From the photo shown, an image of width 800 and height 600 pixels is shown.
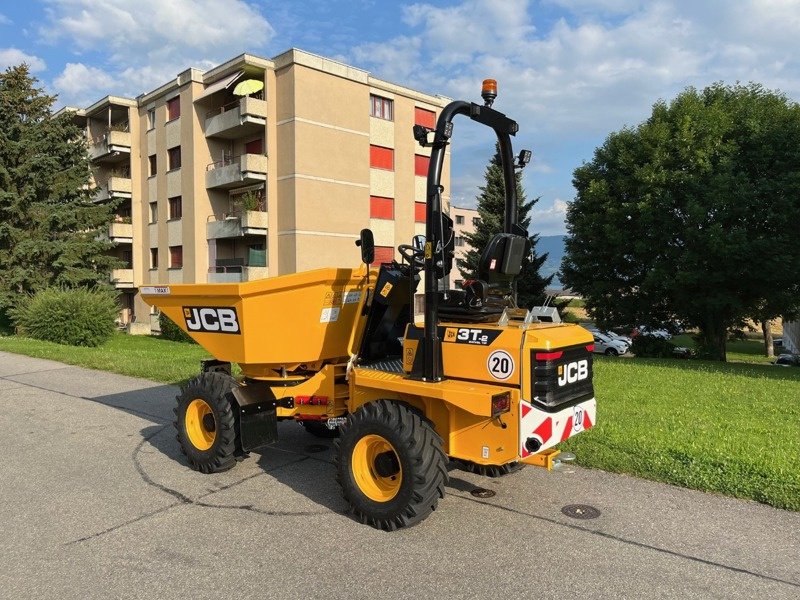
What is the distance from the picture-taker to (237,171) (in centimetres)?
2988

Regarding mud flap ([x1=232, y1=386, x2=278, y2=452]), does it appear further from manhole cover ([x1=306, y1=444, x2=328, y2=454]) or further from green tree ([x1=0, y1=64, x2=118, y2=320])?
green tree ([x1=0, y1=64, x2=118, y2=320])

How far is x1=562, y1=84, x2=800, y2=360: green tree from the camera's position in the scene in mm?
19344

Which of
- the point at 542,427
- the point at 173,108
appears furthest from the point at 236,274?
the point at 542,427

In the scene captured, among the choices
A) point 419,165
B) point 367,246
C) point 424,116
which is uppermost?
point 424,116

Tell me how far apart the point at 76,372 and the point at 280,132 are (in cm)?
1988

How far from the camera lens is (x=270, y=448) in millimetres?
6324

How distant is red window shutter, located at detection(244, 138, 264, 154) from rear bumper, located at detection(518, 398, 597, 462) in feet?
93.5

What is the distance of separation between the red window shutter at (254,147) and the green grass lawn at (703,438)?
990 inches

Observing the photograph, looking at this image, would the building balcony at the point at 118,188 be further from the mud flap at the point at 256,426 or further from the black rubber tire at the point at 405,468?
the black rubber tire at the point at 405,468

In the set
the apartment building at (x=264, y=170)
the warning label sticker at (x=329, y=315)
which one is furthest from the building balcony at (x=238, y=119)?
the warning label sticker at (x=329, y=315)

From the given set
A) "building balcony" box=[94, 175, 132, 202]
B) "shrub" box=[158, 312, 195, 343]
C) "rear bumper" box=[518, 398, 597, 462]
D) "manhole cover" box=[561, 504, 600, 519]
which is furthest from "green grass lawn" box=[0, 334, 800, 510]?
"building balcony" box=[94, 175, 132, 202]

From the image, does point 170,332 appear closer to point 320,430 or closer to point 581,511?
point 320,430

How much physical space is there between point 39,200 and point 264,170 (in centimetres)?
1008

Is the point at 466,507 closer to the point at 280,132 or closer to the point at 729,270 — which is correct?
the point at 729,270
